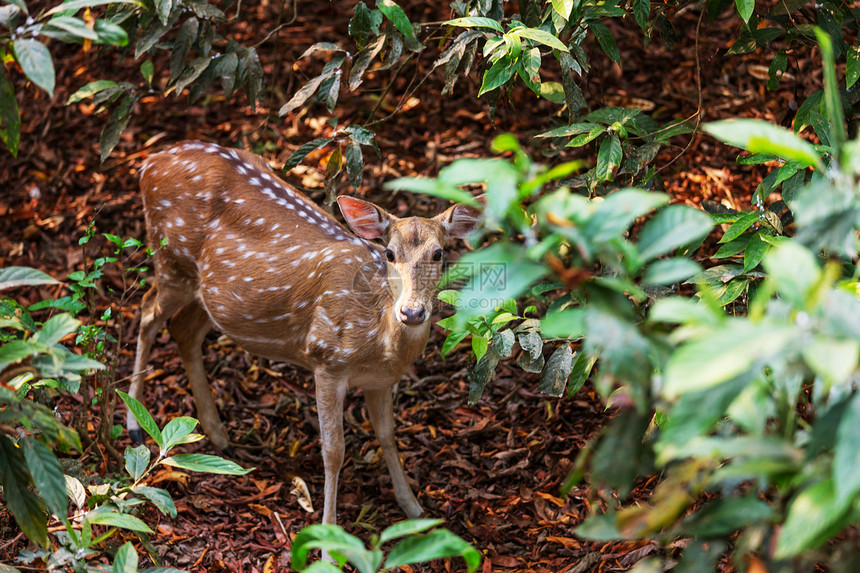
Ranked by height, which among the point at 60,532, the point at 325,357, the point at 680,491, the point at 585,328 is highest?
the point at 585,328

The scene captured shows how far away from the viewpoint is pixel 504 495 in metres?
4.58

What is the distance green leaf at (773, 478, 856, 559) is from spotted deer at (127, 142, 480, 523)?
2.41 meters

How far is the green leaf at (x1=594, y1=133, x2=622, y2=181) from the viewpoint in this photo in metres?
3.72

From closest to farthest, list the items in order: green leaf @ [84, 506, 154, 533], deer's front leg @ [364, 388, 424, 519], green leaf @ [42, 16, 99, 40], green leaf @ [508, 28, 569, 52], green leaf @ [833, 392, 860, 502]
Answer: green leaf @ [833, 392, 860, 502] → green leaf @ [42, 16, 99, 40] → green leaf @ [84, 506, 154, 533] → green leaf @ [508, 28, 569, 52] → deer's front leg @ [364, 388, 424, 519]

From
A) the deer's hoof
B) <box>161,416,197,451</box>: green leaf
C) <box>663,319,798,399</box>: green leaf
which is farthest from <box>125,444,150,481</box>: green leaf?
<box>663,319,798,399</box>: green leaf

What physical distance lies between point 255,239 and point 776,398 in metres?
3.52

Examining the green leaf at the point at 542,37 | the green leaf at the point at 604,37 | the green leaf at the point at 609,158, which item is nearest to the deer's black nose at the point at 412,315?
the green leaf at the point at 609,158

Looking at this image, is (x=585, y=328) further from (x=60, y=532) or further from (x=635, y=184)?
(x=635, y=184)

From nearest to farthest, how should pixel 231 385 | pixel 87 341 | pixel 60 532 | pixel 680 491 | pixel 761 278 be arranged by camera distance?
pixel 680 491 < pixel 60 532 < pixel 761 278 < pixel 87 341 < pixel 231 385

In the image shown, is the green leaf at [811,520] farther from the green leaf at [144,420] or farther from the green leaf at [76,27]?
the green leaf at [144,420]

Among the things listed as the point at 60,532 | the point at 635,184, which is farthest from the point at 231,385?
the point at 635,184

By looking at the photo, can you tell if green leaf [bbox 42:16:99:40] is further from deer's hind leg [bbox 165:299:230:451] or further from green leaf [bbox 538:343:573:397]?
deer's hind leg [bbox 165:299:230:451]

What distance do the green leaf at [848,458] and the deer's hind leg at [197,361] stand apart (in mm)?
4215

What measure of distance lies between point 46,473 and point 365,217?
2.18 metres
